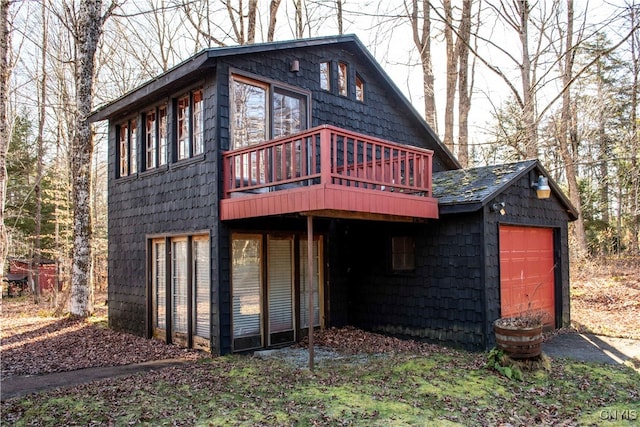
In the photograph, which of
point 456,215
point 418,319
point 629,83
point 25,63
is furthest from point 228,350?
point 629,83

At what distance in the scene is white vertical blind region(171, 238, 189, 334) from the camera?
27.8ft

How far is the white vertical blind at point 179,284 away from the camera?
334 inches

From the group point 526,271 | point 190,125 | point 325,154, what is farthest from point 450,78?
point 325,154

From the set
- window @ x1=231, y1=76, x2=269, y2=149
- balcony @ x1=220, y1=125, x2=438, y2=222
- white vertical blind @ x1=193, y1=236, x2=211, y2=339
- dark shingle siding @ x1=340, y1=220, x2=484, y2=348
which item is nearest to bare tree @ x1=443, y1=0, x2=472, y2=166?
dark shingle siding @ x1=340, y1=220, x2=484, y2=348

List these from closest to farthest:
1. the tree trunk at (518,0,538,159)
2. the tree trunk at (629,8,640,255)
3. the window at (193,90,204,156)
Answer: the window at (193,90,204,156) → the tree trunk at (518,0,538,159) → the tree trunk at (629,8,640,255)

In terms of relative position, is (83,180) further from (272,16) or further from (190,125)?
(272,16)

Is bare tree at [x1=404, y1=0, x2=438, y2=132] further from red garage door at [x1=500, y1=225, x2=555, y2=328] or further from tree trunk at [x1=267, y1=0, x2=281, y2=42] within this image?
red garage door at [x1=500, y1=225, x2=555, y2=328]

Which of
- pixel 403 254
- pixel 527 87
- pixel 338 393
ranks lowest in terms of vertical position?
pixel 338 393

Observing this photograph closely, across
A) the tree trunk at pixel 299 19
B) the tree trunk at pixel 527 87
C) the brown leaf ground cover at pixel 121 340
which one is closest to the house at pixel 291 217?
the brown leaf ground cover at pixel 121 340

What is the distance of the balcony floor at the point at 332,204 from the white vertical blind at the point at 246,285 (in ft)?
2.50

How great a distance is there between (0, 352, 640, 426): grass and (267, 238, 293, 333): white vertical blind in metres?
1.47

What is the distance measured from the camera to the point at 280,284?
28.2ft

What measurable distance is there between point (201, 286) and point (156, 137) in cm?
321

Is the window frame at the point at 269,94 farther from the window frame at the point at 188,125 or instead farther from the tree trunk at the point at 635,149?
the tree trunk at the point at 635,149
